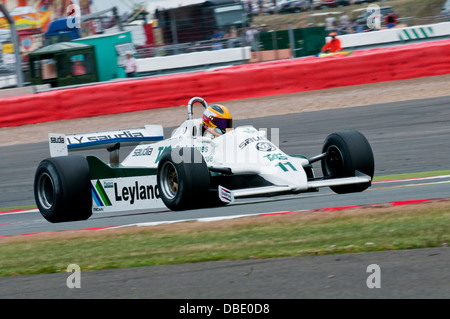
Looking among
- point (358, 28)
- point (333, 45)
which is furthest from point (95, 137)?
point (358, 28)

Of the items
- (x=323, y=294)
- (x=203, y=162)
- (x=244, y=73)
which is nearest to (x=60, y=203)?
(x=203, y=162)

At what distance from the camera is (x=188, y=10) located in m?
23.8

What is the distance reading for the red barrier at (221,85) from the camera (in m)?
15.8

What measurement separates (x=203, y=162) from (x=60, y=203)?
1.73 m

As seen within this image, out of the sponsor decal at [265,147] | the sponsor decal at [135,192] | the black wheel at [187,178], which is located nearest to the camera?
the black wheel at [187,178]

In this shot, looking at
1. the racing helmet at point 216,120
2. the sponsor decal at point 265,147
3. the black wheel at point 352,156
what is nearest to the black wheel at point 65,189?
the racing helmet at point 216,120

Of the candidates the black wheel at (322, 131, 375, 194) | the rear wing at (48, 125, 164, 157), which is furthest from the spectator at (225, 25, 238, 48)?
the black wheel at (322, 131, 375, 194)

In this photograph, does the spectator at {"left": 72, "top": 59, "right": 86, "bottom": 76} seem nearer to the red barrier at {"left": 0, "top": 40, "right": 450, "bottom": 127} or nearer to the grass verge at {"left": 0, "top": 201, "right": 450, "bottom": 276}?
the red barrier at {"left": 0, "top": 40, "right": 450, "bottom": 127}

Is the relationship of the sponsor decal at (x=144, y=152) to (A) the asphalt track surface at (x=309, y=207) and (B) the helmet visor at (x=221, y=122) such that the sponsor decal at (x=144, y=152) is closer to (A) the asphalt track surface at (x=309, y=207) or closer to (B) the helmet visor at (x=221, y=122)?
(A) the asphalt track surface at (x=309, y=207)

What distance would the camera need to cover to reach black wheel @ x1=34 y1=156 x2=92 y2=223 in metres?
7.82

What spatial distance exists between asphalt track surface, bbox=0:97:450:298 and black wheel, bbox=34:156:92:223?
0.17 m

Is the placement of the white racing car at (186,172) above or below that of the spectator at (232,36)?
above

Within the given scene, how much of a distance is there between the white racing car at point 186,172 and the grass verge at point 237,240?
1.16 ft
